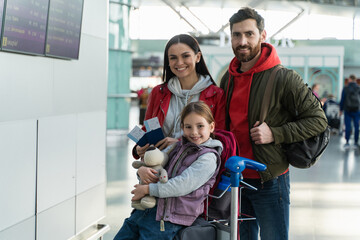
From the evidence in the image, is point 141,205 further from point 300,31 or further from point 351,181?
point 300,31

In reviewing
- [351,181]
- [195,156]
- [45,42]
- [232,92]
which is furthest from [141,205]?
[351,181]

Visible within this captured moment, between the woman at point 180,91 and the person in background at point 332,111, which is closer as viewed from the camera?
the woman at point 180,91

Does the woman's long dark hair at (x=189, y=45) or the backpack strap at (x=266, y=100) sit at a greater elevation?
the woman's long dark hair at (x=189, y=45)

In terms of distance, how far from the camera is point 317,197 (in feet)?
20.9

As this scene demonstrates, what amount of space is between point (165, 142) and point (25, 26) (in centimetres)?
134

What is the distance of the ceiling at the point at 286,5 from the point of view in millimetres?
20781

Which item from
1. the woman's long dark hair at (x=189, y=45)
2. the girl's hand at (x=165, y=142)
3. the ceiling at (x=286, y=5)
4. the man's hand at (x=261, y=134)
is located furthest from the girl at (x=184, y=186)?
the ceiling at (x=286, y=5)

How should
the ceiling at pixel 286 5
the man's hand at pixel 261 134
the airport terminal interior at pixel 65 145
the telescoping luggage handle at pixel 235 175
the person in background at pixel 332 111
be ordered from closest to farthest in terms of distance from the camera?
the telescoping luggage handle at pixel 235 175 → the man's hand at pixel 261 134 → the airport terminal interior at pixel 65 145 → the person in background at pixel 332 111 → the ceiling at pixel 286 5

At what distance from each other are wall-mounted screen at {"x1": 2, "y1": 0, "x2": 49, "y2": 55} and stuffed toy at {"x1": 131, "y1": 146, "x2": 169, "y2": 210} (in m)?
1.28

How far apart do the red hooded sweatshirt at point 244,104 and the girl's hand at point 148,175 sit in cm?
58

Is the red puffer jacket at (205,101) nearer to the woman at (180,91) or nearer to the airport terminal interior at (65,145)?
the woman at (180,91)

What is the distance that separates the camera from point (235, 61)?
2572mm

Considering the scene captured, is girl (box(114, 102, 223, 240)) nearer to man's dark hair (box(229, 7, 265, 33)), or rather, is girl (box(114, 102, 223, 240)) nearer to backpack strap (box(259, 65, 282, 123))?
backpack strap (box(259, 65, 282, 123))

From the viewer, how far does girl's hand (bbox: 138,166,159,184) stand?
2.11 metres
